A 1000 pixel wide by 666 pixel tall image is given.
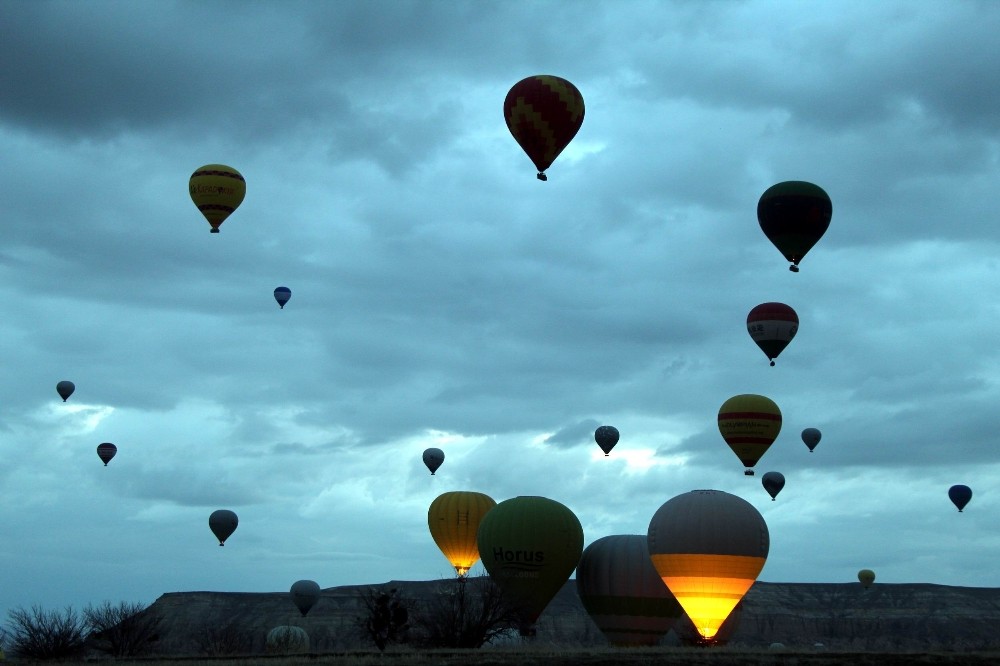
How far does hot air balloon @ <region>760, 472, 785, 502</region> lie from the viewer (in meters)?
86.6

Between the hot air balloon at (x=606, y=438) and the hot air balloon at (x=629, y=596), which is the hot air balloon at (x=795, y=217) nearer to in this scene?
the hot air balloon at (x=629, y=596)

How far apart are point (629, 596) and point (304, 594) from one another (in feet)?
135

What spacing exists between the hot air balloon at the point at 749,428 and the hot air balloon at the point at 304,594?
39662 mm

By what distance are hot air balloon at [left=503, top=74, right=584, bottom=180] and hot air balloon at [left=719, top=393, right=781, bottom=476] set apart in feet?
63.6

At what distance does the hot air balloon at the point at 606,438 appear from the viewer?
8193cm

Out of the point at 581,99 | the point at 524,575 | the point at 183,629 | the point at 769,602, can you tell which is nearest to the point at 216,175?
the point at 581,99

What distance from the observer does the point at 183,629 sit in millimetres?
120562

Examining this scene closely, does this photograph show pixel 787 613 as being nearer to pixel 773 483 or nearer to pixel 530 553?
pixel 773 483

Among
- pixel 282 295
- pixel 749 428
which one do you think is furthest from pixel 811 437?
pixel 282 295

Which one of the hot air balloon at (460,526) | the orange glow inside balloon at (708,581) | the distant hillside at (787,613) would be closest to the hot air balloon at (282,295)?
the hot air balloon at (460,526)

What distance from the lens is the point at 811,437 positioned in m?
87.2

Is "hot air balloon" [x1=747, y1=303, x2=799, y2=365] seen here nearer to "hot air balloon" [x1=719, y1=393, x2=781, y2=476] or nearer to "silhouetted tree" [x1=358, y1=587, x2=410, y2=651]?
"hot air balloon" [x1=719, y1=393, x2=781, y2=476]

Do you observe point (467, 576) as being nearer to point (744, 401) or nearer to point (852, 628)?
point (744, 401)

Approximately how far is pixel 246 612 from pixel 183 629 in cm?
631
